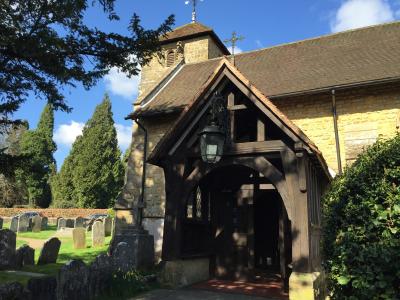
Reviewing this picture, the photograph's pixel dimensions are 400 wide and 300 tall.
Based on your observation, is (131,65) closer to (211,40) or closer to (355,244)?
(355,244)

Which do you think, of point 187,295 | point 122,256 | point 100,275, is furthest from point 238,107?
point 122,256

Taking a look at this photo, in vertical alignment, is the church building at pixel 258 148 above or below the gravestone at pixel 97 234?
above

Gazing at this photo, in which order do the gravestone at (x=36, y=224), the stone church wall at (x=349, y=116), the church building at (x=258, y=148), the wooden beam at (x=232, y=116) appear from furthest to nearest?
the gravestone at (x=36, y=224)
the stone church wall at (x=349, y=116)
the wooden beam at (x=232, y=116)
the church building at (x=258, y=148)

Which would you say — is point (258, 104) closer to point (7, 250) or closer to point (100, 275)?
point (100, 275)

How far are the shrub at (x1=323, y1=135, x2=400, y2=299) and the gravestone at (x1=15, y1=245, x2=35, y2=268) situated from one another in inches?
346

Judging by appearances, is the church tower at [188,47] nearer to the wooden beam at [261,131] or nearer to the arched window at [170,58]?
the arched window at [170,58]

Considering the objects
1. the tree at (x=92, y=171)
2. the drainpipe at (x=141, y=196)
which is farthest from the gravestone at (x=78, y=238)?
the tree at (x=92, y=171)

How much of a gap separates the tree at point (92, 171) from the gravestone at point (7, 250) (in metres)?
31.3

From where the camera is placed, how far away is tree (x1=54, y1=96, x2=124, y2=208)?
41.1 m

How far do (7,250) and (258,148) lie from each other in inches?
287

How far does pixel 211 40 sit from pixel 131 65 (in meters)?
14.5

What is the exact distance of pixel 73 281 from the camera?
657cm

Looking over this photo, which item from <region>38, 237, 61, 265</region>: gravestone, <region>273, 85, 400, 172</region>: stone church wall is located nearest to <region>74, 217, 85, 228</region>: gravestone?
<region>38, 237, 61, 265</region>: gravestone

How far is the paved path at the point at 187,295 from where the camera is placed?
7.67 meters
